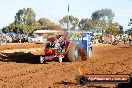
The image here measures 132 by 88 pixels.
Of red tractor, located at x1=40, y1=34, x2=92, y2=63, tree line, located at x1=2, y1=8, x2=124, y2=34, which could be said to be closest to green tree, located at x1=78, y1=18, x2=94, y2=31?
tree line, located at x1=2, y1=8, x2=124, y2=34

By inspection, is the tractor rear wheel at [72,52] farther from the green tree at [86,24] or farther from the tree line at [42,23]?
the green tree at [86,24]

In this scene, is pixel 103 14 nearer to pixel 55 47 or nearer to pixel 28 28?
pixel 28 28

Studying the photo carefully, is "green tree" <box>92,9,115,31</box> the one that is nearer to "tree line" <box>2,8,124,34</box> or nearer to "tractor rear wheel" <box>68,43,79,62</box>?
"tree line" <box>2,8,124,34</box>

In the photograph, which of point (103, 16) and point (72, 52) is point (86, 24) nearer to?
point (103, 16)

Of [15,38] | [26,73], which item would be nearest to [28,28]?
[15,38]

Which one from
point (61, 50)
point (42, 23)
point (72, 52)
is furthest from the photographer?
point (42, 23)

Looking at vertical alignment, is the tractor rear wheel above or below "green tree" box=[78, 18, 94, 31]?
below

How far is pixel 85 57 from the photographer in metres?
17.7

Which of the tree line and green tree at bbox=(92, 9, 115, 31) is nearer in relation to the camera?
the tree line

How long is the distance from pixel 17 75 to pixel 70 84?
3.00 meters

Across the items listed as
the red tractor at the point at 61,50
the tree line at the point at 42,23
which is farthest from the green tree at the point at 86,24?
the red tractor at the point at 61,50

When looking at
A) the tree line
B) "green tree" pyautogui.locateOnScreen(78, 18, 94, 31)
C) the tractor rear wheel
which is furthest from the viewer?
"green tree" pyautogui.locateOnScreen(78, 18, 94, 31)

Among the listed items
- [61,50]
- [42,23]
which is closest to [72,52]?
[61,50]

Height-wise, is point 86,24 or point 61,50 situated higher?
point 86,24
